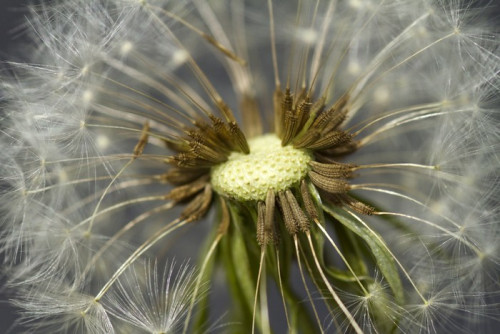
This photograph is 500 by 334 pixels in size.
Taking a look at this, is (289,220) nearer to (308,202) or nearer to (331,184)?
(308,202)

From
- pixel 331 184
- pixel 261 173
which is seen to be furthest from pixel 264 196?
pixel 331 184

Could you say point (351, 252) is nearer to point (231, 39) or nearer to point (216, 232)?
point (216, 232)

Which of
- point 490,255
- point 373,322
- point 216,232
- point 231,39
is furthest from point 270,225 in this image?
point 231,39

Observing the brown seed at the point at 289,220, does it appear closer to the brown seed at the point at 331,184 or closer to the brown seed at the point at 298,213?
the brown seed at the point at 298,213

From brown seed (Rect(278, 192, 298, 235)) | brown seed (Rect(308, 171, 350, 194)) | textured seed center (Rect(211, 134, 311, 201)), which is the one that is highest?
textured seed center (Rect(211, 134, 311, 201))

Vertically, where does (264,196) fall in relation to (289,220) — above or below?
above

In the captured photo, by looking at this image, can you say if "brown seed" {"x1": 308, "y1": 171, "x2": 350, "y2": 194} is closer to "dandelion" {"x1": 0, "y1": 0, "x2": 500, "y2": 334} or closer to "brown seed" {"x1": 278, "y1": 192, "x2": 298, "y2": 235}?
"dandelion" {"x1": 0, "y1": 0, "x2": 500, "y2": 334}

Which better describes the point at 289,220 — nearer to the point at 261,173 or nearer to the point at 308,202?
the point at 308,202

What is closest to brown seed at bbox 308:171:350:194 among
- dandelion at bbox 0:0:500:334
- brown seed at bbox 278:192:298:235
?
dandelion at bbox 0:0:500:334

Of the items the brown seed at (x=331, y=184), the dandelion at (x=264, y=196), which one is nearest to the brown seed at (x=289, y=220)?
the dandelion at (x=264, y=196)
